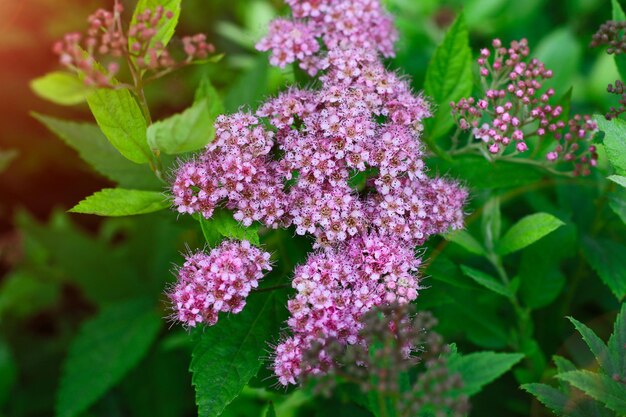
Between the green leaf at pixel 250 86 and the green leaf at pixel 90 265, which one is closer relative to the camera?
the green leaf at pixel 250 86

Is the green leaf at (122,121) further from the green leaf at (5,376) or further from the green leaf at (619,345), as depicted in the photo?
the green leaf at (5,376)

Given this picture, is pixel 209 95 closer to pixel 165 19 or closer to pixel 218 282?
pixel 165 19

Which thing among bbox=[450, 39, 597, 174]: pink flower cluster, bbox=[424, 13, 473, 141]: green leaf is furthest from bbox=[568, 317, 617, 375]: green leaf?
bbox=[424, 13, 473, 141]: green leaf

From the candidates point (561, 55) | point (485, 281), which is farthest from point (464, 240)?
point (561, 55)

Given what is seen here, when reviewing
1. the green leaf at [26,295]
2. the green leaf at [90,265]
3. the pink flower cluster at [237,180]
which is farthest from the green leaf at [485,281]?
the green leaf at [26,295]

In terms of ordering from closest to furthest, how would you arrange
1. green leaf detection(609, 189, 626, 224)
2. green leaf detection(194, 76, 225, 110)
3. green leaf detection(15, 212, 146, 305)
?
green leaf detection(609, 189, 626, 224) < green leaf detection(194, 76, 225, 110) < green leaf detection(15, 212, 146, 305)

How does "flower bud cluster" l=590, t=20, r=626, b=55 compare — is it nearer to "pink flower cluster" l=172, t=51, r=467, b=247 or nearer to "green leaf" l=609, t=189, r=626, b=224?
"green leaf" l=609, t=189, r=626, b=224
